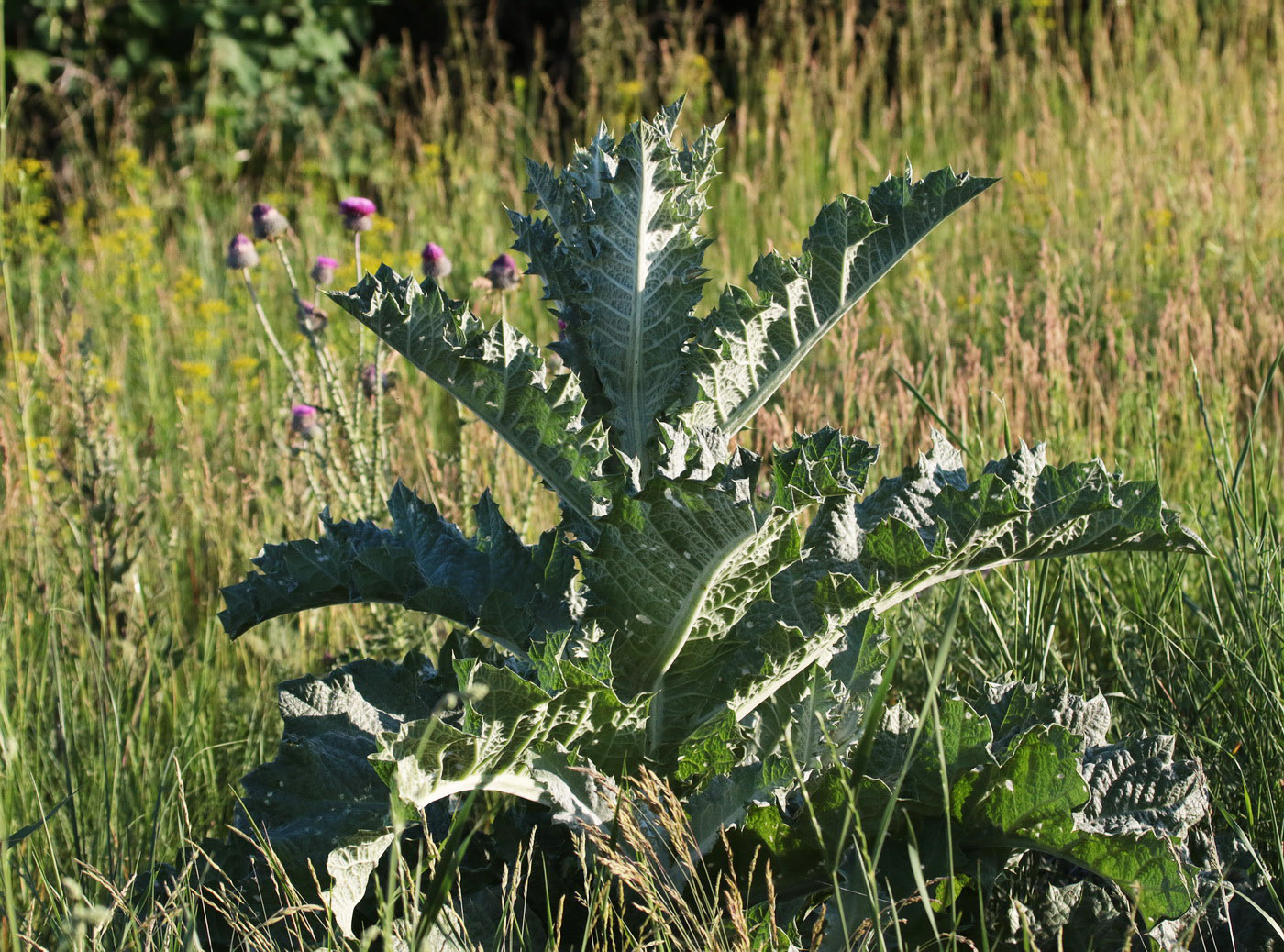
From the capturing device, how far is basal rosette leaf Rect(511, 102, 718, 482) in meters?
1.36

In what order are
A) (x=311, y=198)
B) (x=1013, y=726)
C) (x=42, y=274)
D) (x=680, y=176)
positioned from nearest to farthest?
1. (x=680, y=176)
2. (x=1013, y=726)
3. (x=42, y=274)
4. (x=311, y=198)

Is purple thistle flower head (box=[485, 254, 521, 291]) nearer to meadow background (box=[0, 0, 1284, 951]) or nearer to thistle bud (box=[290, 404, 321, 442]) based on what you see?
meadow background (box=[0, 0, 1284, 951])

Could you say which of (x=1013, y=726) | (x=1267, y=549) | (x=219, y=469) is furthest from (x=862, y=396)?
(x=219, y=469)

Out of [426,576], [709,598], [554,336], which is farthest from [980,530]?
[554,336]

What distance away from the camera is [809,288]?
4.56ft

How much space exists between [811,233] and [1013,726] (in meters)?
0.67

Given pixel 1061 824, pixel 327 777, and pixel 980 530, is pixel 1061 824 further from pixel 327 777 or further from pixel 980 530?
pixel 327 777

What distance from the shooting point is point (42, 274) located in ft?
18.9

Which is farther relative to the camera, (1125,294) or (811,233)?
(1125,294)

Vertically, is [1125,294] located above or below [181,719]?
above

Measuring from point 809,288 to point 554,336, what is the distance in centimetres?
308

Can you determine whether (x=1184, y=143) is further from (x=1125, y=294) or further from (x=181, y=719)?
(x=181, y=719)

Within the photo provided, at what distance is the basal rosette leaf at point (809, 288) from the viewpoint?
1351 millimetres

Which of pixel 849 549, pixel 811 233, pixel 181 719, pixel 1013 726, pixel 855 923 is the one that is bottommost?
pixel 181 719
